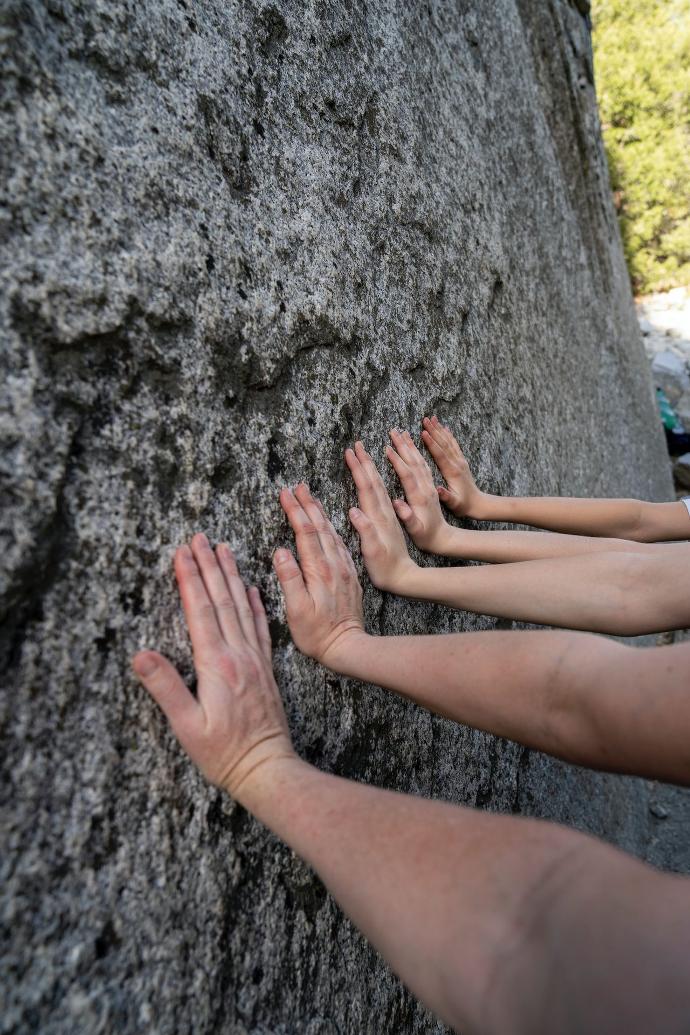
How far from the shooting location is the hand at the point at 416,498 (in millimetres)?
1355

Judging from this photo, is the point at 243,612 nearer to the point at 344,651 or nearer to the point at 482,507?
the point at 344,651

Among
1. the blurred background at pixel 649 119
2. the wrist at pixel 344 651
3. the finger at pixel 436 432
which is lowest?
the wrist at pixel 344 651

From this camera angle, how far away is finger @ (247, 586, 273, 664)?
3.02 ft

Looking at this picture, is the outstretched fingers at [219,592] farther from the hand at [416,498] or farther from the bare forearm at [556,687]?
the hand at [416,498]

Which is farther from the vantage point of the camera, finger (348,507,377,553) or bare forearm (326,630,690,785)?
finger (348,507,377,553)

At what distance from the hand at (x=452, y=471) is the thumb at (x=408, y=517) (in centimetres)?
15

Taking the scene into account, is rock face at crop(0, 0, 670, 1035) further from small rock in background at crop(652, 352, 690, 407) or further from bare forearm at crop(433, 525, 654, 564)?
small rock in background at crop(652, 352, 690, 407)

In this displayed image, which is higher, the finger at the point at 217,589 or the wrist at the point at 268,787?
the finger at the point at 217,589

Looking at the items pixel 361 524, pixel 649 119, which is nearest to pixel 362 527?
pixel 361 524

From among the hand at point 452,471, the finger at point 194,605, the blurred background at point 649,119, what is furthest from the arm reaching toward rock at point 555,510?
the blurred background at point 649,119

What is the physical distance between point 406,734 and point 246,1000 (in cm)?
A: 51

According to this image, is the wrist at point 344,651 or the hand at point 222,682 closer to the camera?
the hand at point 222,682

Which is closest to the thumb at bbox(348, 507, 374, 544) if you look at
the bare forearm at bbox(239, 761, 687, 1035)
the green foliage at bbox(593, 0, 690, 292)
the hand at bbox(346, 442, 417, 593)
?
the hand at bbox(346, 442, 417, 593)

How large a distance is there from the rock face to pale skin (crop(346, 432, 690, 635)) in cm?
7
